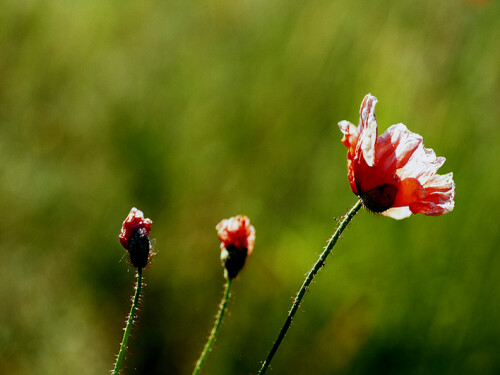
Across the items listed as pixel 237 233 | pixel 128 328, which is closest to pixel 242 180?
pixel 237 233

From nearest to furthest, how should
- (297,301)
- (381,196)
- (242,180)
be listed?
(297,301) → (381,196) → (242,180)

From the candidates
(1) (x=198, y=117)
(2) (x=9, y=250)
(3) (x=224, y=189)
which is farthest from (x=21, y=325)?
(1) (x=198, y=117)

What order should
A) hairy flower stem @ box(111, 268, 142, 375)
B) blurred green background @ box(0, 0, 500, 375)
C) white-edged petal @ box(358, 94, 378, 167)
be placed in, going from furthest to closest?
blurred green background @ box(0, 0, 500, 375)
white-edged petal @ box(358, 94, 378, 167)
hairy flower stem @ box(111, 268, 142, 375)

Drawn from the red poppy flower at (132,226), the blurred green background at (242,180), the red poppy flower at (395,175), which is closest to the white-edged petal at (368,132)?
the red poppy flower at (395,175)

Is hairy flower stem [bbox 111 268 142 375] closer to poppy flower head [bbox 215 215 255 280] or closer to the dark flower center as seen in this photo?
poppy flower head [bbox 215 215 255 280]

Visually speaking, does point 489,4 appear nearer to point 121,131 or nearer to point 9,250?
point 121,131

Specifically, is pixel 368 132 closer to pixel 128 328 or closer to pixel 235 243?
pixel 235 243

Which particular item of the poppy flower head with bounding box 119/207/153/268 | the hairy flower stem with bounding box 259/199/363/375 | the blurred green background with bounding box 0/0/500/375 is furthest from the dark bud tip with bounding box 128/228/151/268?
the blurred green background with bounding box 0/0/500/375
